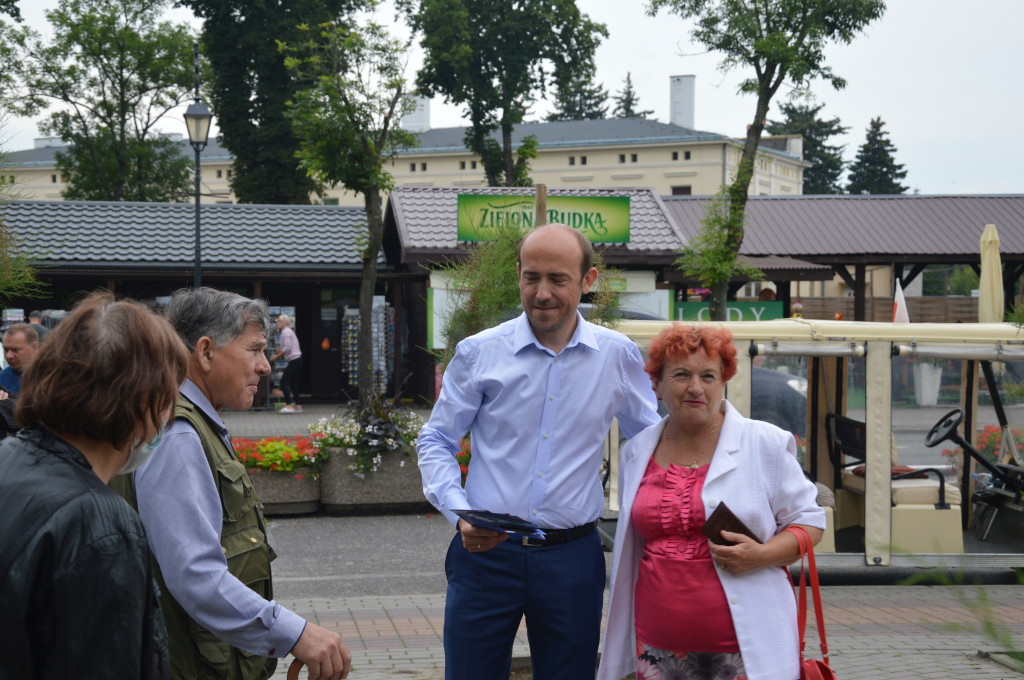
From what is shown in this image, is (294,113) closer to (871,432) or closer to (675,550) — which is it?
(871,432)

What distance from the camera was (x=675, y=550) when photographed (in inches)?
126

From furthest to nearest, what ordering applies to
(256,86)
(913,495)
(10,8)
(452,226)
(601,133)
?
(601,133), (256,86), (10,8), (452,226), (913,495)

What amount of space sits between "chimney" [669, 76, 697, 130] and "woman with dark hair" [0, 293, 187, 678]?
7946cm

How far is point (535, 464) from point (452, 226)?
17.5 meters

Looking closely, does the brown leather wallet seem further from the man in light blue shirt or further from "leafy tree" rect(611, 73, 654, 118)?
"leafy tree" rect(611, 73, 654, 118)

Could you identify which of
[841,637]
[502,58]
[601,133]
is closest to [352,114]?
[841,637]

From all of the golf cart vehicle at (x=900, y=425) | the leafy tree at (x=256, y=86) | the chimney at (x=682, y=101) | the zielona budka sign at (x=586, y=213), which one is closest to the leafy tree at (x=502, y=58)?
the leafy tree at (x=256, y=86)

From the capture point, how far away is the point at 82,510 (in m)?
1.69

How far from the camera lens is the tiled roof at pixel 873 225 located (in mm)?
25875

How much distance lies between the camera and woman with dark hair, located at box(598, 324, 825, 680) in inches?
122

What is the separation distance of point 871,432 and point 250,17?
37.9 metres

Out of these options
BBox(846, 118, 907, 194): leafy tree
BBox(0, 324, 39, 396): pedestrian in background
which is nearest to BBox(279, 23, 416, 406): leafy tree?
BBox(0, 324, 39, 396): pedestrian in background

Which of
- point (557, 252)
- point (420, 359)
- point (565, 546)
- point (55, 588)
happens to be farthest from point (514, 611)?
point (420, 359)

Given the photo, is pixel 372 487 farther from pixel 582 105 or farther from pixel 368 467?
pixel 582 105
